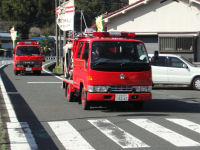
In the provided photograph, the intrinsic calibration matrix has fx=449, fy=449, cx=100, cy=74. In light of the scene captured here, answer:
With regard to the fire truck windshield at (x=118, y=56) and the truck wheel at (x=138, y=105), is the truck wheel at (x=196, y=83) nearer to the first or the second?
the truck wheel at (x=138, y=105)

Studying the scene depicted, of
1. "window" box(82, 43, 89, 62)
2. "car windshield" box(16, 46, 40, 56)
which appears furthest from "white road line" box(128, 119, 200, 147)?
"car windshield" box(16, 46, 40, 56)

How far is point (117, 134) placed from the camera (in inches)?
360

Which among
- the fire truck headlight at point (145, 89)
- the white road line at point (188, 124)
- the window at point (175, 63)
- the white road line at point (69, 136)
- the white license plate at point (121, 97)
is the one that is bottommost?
the white road line at point (188, 124)

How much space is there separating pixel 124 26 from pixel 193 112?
60.1ft

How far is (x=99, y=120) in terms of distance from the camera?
36.1 feet

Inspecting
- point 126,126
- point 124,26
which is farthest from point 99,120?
point 124,26

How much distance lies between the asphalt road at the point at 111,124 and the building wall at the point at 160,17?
1490 centimetres

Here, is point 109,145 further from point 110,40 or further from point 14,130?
point 110,40

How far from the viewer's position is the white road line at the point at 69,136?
7.96 metres

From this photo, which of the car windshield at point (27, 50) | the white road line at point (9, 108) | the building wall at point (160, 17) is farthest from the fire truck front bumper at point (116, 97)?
the car windshield at point (27, 50)

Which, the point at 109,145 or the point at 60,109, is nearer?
the point at 109,145

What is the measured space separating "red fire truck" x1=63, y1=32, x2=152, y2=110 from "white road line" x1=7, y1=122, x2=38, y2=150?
8.44 feet

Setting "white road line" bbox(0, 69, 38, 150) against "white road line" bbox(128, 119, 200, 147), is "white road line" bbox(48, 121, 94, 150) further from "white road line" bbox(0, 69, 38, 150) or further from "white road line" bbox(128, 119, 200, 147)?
"white road line" bbox(128, 119, 200, 147)

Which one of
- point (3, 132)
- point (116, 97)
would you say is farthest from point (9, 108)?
point (3, 132)
